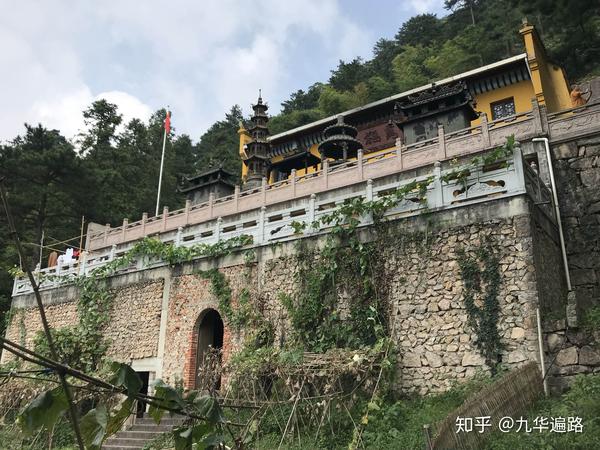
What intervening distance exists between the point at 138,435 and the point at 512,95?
19.4m

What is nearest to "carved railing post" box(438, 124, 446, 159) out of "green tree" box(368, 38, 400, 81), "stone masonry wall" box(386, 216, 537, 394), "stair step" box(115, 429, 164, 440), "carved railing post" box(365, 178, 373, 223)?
"carved railing post" box(365, 178, 373, 223)

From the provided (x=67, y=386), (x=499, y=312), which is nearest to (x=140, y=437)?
(x=499, y=312)

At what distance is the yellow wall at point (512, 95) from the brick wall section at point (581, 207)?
806 cm

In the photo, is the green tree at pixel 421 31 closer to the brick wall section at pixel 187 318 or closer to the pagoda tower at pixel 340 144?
the pagoda tower at pixel 340 144

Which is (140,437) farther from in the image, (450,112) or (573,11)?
(573,11)

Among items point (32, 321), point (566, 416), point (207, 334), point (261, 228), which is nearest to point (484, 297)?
point (566, 416)

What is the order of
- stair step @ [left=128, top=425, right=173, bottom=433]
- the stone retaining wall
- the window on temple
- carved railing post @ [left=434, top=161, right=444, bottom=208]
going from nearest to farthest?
the stone retaining wall
carved railing post @ [left=434, top=161, right=444, bottom=208]
stair step @ [left=128, top=425, right=173, bottom=433]
the window on temple

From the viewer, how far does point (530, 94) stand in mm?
21516

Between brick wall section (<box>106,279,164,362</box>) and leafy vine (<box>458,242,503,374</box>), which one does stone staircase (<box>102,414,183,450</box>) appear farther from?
leafy vine (<box>458,242,503,374</box>)

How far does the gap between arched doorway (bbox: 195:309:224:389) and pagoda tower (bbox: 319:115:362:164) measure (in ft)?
32.0

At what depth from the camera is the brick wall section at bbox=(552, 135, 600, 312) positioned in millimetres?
12226

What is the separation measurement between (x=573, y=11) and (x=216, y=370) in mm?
15430

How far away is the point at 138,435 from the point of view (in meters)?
11.5

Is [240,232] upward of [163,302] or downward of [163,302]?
upward
